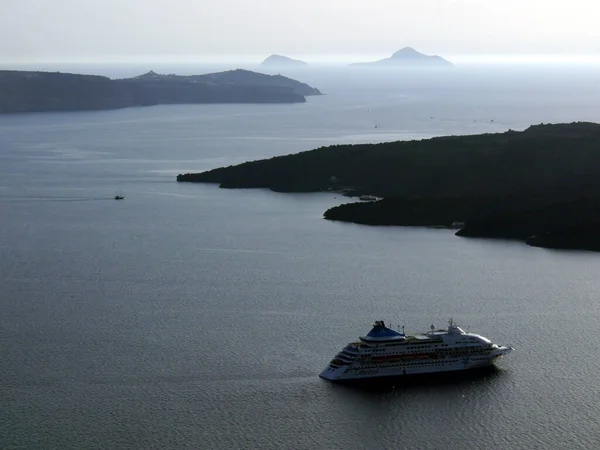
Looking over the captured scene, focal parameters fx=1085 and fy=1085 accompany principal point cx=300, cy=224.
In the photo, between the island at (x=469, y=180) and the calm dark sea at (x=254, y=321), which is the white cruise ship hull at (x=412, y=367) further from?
the island at (x=469, y=180)

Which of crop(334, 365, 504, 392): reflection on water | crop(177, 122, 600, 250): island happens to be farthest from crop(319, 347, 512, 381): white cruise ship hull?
crop(177, 122, 600, 250): island

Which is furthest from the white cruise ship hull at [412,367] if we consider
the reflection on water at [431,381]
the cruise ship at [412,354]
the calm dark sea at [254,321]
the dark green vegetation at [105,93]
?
the dark green vegetation at [105,93]

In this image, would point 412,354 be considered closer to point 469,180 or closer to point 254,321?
point 254,321

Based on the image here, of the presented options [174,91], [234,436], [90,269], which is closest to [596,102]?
[174,91]

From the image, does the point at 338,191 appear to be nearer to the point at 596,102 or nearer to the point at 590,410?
the point at 590,410

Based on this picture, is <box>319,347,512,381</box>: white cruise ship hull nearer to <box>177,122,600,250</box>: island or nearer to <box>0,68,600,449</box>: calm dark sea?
<box>0,68,600,449</box>: calm dark sea

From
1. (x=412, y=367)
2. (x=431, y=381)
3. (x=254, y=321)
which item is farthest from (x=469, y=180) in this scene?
(x=431, y=381)
